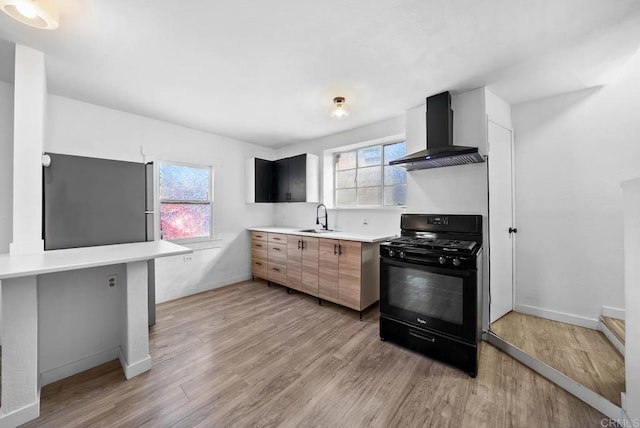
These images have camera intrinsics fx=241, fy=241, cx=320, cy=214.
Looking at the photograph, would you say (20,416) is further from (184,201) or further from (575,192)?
(575,192)

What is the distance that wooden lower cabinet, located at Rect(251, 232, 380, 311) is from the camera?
9.20 ft

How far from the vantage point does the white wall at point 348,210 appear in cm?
323

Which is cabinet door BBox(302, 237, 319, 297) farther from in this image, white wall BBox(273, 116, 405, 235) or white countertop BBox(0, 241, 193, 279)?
white countertop BBox(0, 241, 193, 279)

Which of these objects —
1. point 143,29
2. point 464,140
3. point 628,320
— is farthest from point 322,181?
point 628,320

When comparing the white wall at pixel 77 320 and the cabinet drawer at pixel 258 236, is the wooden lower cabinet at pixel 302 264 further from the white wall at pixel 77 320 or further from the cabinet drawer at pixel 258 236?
the white wall at pixel 77 320

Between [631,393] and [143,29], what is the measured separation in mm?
3677

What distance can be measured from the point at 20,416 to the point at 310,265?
2.52 metres

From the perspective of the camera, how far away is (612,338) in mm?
2045

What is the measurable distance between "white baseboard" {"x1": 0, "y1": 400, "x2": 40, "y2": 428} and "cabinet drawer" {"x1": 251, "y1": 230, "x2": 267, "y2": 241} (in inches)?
109

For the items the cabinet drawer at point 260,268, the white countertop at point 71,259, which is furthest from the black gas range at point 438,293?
the cabinet drawer at point 260,268

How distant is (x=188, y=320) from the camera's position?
273cm

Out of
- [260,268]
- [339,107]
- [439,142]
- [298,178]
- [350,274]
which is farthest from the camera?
[260,268]

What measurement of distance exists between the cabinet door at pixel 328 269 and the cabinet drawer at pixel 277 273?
0.71 m

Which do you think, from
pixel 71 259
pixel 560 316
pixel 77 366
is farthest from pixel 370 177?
pixel 77 366
